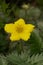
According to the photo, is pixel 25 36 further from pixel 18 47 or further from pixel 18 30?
pixel 18 47

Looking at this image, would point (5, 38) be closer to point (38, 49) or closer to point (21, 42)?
point (21, 42)

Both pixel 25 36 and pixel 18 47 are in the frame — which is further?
pixel 18 47

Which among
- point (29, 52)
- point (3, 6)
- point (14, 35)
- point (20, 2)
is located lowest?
point (29, 52)

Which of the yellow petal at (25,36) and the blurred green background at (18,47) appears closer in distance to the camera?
the blurred green background at (18,47)

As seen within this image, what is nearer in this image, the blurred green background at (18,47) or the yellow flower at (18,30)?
the blurred green background at (18,47)

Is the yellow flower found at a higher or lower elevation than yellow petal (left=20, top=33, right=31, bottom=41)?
higher

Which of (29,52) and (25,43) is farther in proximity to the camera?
(25,43)

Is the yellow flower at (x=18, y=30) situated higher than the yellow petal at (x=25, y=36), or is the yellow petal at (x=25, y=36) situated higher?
the yellow flower at (x=18, y=30)

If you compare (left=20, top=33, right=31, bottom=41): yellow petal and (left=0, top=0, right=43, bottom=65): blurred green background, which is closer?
(left=0, top=0, right=43, bottom=65): blurred green background

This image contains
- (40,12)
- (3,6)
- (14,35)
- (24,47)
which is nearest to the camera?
(14,35)

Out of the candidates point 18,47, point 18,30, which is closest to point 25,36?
point 18,30

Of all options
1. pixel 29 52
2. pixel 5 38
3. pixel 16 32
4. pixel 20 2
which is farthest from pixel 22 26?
pixel 20 2
